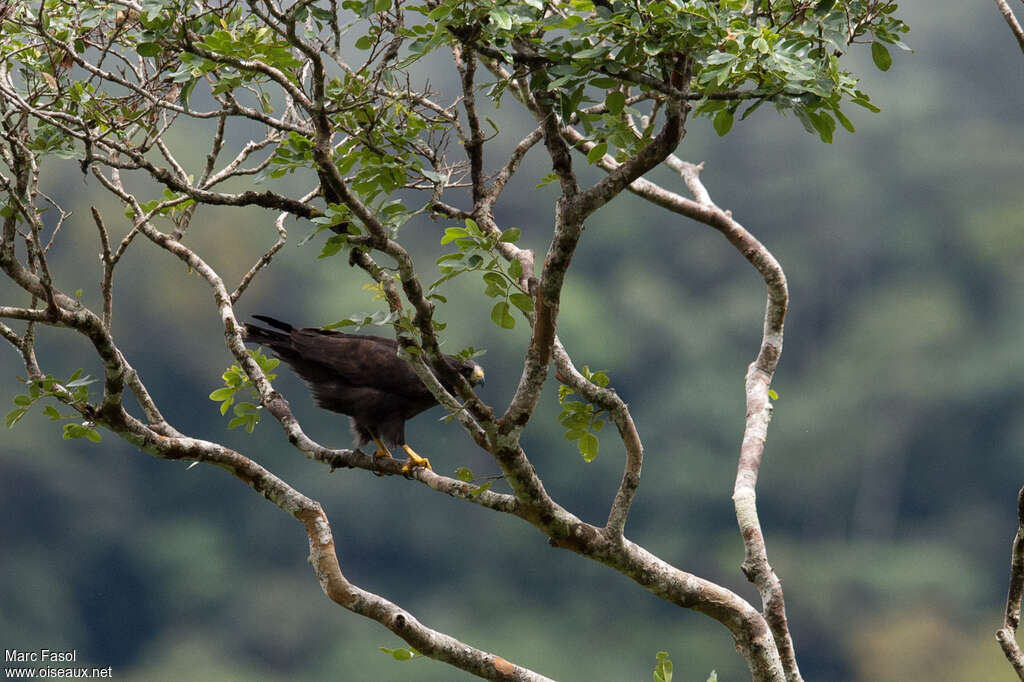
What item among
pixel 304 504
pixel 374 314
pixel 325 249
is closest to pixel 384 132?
pixel 325 249

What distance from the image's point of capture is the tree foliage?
2539mm

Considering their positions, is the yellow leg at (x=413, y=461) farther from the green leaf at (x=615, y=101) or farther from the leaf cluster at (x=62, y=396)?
the green leaf at (x=615, y=101)

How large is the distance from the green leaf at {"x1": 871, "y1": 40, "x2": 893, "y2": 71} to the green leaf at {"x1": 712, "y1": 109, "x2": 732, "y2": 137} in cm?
52

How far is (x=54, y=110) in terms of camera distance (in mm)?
3641

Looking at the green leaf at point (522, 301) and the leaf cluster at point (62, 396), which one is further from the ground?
the green leaf at point (522, 301)

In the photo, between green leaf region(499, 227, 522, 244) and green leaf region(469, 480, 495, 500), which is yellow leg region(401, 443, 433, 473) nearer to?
green leaf region(469, 480, 495, 500)

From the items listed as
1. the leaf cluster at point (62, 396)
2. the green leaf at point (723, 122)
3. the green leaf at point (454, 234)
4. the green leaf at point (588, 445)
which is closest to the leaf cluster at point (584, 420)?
the green leaf at point (588, 445)

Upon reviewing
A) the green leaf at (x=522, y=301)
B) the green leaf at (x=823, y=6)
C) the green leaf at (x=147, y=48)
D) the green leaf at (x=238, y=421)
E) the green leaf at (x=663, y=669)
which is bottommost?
the green leaf at (x=663, y=669)

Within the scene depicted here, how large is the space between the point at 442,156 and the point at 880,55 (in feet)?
5.06

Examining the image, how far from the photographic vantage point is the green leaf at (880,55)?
2.83 metres

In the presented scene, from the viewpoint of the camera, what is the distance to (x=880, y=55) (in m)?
2.86

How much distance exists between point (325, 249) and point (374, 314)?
0.92ft

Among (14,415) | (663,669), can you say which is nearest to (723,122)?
(663,669)

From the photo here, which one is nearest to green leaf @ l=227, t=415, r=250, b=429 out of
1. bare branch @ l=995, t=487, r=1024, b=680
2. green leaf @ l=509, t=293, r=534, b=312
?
green leaf @ l=509, t=293, r=534, b=312
